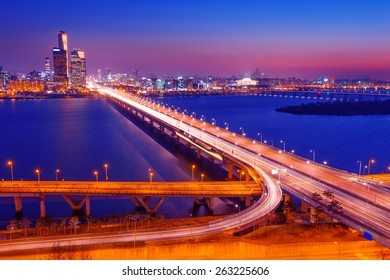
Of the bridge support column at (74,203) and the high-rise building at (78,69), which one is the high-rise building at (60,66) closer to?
the high-rise building at (78,69)

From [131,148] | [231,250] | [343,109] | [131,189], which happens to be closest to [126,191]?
[131,189]

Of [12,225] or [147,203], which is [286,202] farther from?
[12,225]

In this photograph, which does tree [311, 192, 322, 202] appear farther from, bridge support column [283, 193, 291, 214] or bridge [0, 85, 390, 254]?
bridge support column [283, 193, 291, 214]

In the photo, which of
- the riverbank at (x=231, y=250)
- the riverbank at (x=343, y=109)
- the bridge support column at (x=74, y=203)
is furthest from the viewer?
the riverbank at (x=343, y=109)

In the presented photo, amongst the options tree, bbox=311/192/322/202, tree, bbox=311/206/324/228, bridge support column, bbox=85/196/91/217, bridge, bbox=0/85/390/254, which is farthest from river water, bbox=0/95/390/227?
tree, bbox=311/206/324/228

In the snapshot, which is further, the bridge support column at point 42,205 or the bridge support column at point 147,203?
the bridge support column at point 147,203

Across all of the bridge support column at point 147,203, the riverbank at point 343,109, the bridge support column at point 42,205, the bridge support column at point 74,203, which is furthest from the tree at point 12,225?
the riverbank at point 343,109

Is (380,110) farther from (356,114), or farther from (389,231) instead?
(389,231)
